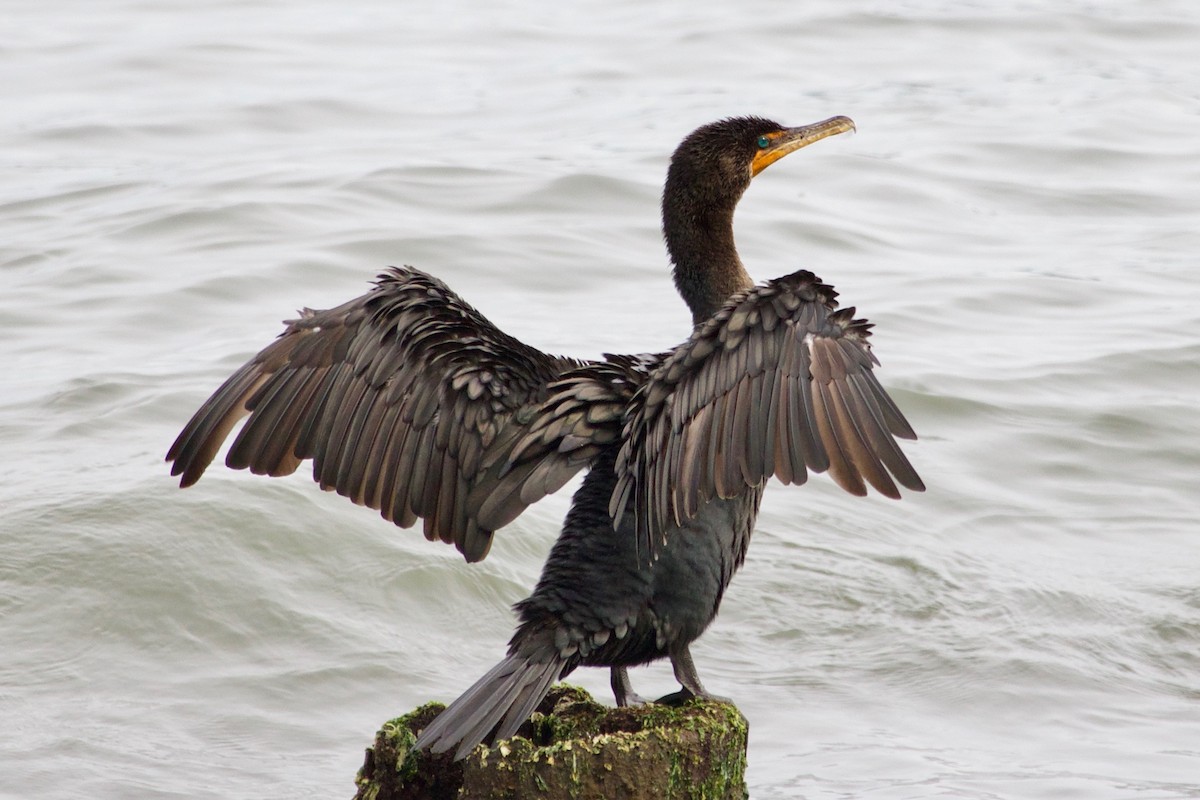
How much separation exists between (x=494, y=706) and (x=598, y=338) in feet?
19.1

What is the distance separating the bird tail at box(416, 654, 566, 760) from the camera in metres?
4.16

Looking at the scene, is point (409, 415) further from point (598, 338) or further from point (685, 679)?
point (598, 338)

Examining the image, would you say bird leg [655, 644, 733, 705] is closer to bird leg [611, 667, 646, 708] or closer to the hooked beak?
bird leg [611, 667, 646, 708]

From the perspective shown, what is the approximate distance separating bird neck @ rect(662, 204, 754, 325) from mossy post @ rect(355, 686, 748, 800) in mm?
1486

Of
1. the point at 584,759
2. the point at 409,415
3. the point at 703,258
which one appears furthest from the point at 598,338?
the point at 584,759

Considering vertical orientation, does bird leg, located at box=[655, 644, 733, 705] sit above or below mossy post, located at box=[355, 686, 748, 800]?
above

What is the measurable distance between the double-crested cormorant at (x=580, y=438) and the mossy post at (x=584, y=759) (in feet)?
0.39

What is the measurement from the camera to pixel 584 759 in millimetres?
4180

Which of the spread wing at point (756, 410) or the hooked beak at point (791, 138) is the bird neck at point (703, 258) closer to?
the hooked beak at point (791, 138)

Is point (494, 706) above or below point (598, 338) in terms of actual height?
below

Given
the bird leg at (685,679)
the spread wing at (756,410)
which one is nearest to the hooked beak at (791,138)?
the spread wing at (756,410)

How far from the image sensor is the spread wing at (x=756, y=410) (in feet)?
14.4

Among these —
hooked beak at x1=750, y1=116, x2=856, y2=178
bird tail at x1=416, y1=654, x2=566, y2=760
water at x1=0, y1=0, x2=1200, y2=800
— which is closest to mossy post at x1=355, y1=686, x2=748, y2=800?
bird tail at x1=416, y1=654, x2=566, y2=760

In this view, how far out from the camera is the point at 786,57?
1736cm
